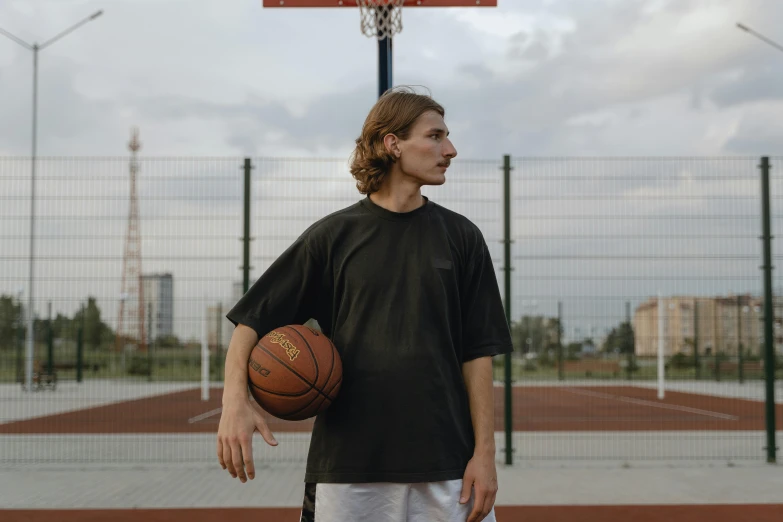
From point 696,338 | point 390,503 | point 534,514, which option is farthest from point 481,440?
point 696,338

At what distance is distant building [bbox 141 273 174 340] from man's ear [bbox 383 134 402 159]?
20.1ft

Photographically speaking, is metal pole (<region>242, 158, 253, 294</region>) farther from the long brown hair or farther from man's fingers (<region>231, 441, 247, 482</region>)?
man's fingers (<region>231, 441, 247, 482</region>)

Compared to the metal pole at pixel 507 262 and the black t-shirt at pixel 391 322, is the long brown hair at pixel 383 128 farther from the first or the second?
the metal pole at pixel 507 262

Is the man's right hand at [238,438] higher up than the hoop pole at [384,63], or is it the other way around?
the hoop pole at [384,63]

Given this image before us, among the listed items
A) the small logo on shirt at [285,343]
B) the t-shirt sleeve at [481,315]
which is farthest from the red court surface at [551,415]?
the small logo on shirt at [285,343]

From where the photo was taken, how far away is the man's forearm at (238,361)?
1.99 m

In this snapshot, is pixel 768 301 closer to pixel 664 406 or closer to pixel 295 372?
pixel 295 372

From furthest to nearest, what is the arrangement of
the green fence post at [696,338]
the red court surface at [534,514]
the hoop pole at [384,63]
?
the green fence post at [696,338], the red court surface at [534,514], the hoop pole at [384,63]

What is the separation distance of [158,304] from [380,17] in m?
4.41

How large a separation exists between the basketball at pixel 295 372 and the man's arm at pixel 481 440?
36cm

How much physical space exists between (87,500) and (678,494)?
5015 mm

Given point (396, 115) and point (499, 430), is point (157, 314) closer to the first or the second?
point (499, 430)

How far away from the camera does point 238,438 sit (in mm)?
1904

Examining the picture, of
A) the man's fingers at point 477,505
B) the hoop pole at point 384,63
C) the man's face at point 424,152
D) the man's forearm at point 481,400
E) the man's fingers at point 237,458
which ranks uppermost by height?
the hoop pole at point 384,63
